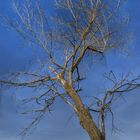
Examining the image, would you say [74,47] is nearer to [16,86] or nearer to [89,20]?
[89,20]

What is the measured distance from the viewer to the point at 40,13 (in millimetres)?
15453

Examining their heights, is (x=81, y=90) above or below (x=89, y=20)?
below

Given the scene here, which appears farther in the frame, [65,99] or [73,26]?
[73,26]

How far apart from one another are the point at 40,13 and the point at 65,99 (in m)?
3.81

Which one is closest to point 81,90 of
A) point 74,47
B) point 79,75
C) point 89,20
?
point 79,75

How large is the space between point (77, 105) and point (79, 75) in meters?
2.08

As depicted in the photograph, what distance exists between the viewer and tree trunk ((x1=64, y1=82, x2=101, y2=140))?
12734 mm

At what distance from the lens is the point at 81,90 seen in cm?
1476

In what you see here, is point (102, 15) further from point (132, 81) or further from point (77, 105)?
point (77, 105)

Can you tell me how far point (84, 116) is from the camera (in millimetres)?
13219

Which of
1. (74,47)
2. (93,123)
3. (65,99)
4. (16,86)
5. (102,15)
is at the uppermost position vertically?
(102,15)

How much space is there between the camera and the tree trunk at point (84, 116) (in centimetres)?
1273

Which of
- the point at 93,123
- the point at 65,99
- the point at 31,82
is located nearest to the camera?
the point at 93,123

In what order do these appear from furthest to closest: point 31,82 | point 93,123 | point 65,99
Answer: point 31,82 < point 65,99 < point 93,123
